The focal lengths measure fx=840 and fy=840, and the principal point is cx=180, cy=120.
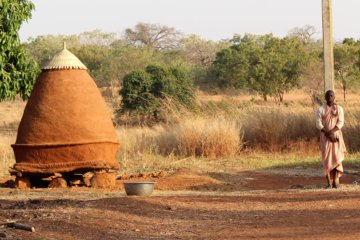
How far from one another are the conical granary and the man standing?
3.83 meters

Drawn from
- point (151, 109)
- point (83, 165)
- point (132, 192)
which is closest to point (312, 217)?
point (132, 192)

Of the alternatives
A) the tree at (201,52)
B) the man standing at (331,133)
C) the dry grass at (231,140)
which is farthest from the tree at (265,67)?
the man standing at (331,133)

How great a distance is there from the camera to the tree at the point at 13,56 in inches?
707

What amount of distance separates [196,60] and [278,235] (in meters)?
65.0

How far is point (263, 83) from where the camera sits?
43.6 m

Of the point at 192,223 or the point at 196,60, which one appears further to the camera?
the point at 196,60

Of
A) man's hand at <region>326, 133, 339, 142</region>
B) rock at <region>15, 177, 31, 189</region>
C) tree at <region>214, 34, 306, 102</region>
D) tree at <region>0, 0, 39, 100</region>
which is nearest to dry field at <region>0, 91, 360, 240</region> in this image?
rock at <region>15, 177, 31, 189</region>

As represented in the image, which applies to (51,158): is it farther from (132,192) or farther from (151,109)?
(151,109)

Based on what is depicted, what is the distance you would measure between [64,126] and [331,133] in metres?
4.64

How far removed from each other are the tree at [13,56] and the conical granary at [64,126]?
117 inches

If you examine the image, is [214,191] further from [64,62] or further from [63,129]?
[64,62]

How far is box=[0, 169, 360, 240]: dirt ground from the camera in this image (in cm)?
836

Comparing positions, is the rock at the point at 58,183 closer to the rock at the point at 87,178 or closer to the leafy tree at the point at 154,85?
the rock at the point at 87,178

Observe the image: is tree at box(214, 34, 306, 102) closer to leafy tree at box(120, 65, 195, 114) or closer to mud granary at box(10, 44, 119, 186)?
leafy tree at box(120, 65, 195, 114)
